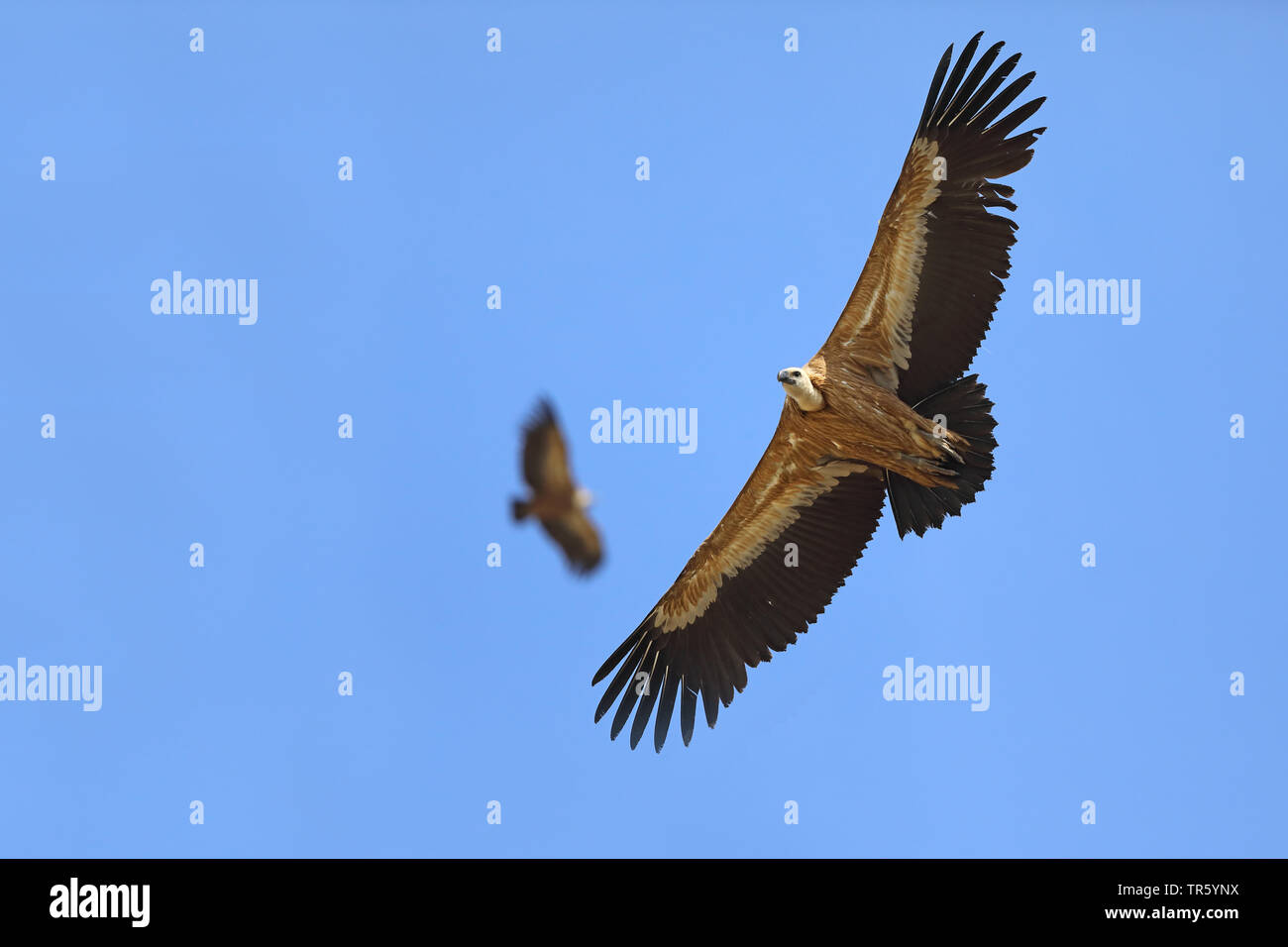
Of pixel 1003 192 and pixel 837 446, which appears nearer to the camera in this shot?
pixel 1003 192

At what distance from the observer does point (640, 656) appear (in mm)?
13320

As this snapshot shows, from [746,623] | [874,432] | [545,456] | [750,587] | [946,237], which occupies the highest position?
[946,237]

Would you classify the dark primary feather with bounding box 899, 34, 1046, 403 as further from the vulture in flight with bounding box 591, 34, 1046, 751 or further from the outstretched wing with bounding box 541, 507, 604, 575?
the outstretched wing with bounding box 541, 507, 604, 575

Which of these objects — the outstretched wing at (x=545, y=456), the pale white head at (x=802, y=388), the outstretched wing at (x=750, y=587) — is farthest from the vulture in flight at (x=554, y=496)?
the outstretched wing at (x=750, y=587)

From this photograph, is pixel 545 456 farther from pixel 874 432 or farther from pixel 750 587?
pixel 750 587

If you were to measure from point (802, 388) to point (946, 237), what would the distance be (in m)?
1.74

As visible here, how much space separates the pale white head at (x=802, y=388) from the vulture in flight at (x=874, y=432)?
0.06ft

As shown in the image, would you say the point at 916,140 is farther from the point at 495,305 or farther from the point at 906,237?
the point at 495,305

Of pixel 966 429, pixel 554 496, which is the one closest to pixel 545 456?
pixel 554 496

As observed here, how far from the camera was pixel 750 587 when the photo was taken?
43.0ft

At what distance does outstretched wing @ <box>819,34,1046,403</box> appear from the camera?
37.9 feet

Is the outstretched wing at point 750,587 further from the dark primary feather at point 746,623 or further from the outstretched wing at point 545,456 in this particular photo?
the outstretched wing at point 545,456
